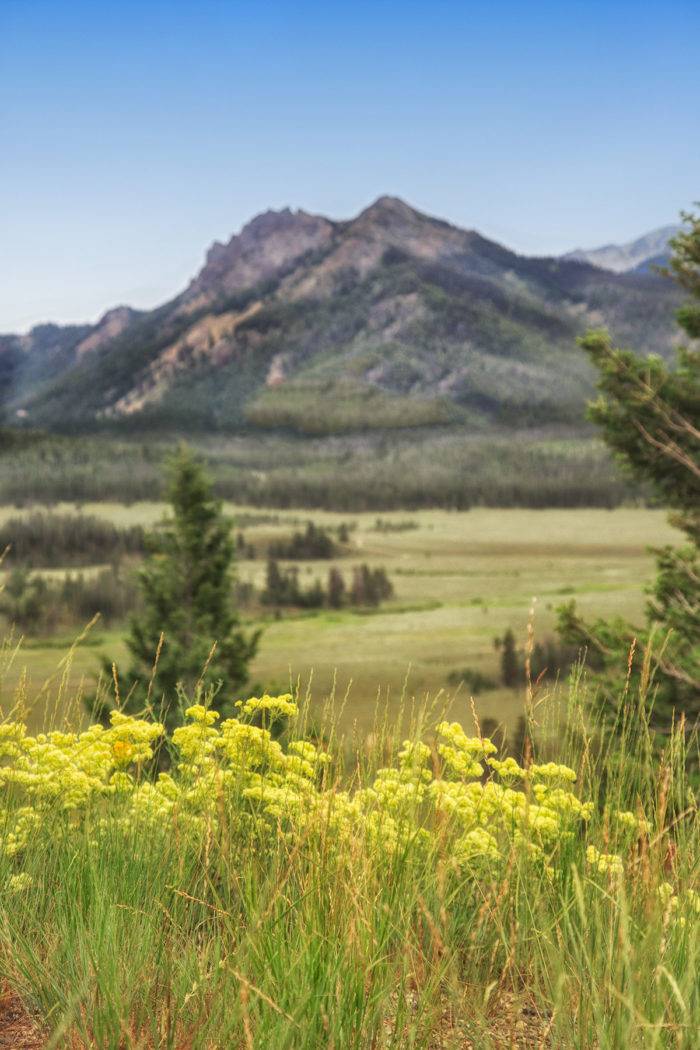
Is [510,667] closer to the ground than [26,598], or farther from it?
closer to the ground

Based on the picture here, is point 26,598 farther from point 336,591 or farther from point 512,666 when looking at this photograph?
point 512,666

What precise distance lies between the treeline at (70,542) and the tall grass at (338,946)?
156313mm

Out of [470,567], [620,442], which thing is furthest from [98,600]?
[620,442]

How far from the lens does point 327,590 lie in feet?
525

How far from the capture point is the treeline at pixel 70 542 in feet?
528

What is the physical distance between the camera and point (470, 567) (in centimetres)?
19825

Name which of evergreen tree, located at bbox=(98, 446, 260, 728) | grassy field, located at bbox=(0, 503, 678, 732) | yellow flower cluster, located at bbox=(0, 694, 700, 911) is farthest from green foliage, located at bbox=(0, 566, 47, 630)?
yellow flower cluster, located at bbox=(0, 694, 700, 911)

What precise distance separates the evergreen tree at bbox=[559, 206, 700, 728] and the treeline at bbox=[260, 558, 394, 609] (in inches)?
5331

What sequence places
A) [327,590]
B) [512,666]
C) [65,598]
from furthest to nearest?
[327,590], [65,598], [512,666]

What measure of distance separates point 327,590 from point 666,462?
14407cm

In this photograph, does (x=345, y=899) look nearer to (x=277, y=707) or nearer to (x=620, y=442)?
(x=277, y=707)

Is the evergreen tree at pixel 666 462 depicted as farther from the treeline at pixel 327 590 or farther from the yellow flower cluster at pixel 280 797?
the treeline at pixel 327 590

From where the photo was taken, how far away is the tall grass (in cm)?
291

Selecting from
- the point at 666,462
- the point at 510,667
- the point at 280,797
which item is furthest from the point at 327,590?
the point at 280,797
